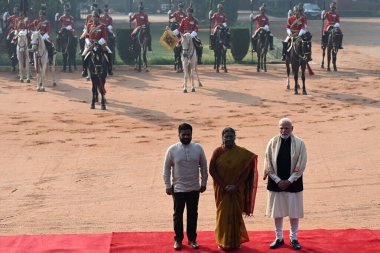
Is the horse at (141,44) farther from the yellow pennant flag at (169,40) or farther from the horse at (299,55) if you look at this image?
the horse at (299,55)

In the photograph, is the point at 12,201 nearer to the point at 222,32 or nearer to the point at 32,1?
the point at 222,32

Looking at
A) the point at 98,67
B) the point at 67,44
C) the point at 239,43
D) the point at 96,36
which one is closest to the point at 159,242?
the point at 98,67

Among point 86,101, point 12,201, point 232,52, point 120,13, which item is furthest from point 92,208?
point 120,13

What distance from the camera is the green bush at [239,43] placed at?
3581cm

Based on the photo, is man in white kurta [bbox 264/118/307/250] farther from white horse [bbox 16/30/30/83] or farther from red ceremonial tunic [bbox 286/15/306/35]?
white horse [bbox 16/30/30/83]

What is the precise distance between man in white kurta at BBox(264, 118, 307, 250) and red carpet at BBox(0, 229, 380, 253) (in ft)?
1.00

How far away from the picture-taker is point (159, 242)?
39.8 ft

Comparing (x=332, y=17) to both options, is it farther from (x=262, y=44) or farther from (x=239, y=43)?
(x=239, y=43)

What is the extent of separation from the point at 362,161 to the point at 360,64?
1760cm

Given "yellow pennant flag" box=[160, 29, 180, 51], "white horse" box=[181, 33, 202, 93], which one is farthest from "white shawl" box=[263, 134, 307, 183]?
"yellow pennant flag" box=[160, 29, 180, 51]

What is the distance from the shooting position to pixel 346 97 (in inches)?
1053

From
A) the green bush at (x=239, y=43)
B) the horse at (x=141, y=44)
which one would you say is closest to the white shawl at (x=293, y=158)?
the horse at (x=141, y=44)

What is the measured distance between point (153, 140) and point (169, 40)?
38.1ft

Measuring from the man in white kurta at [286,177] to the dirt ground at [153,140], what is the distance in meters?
1.85
